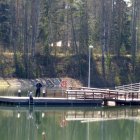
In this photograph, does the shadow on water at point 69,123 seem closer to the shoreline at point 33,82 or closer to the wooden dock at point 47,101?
the wooden dock at point 47,101

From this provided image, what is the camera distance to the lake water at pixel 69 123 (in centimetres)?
2812

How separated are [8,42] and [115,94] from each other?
36.8 meters

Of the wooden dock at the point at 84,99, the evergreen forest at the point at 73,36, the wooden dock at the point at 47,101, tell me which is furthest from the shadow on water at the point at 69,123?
the evergreen forest at the point at 73,36

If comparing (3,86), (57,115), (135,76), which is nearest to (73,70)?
(135,76)

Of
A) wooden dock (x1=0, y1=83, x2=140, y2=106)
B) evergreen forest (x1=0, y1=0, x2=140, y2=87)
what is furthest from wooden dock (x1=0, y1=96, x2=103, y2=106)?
evergreen forest (x1=0, y1=0, x2=140, y2=87)

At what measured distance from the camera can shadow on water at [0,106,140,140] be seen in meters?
28.2

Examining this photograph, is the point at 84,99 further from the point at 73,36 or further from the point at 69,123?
the point at 73,36

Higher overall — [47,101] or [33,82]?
[47,101]

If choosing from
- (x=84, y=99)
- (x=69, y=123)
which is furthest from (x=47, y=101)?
(x=69, y=123)

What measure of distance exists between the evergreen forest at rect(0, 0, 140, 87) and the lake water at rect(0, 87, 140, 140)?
1265 inches

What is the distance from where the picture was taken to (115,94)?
139 ft

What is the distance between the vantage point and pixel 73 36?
79.0 m

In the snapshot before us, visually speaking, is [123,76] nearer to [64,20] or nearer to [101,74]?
[101,74]

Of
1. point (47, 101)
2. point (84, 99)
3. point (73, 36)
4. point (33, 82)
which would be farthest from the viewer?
point (73, 36)
